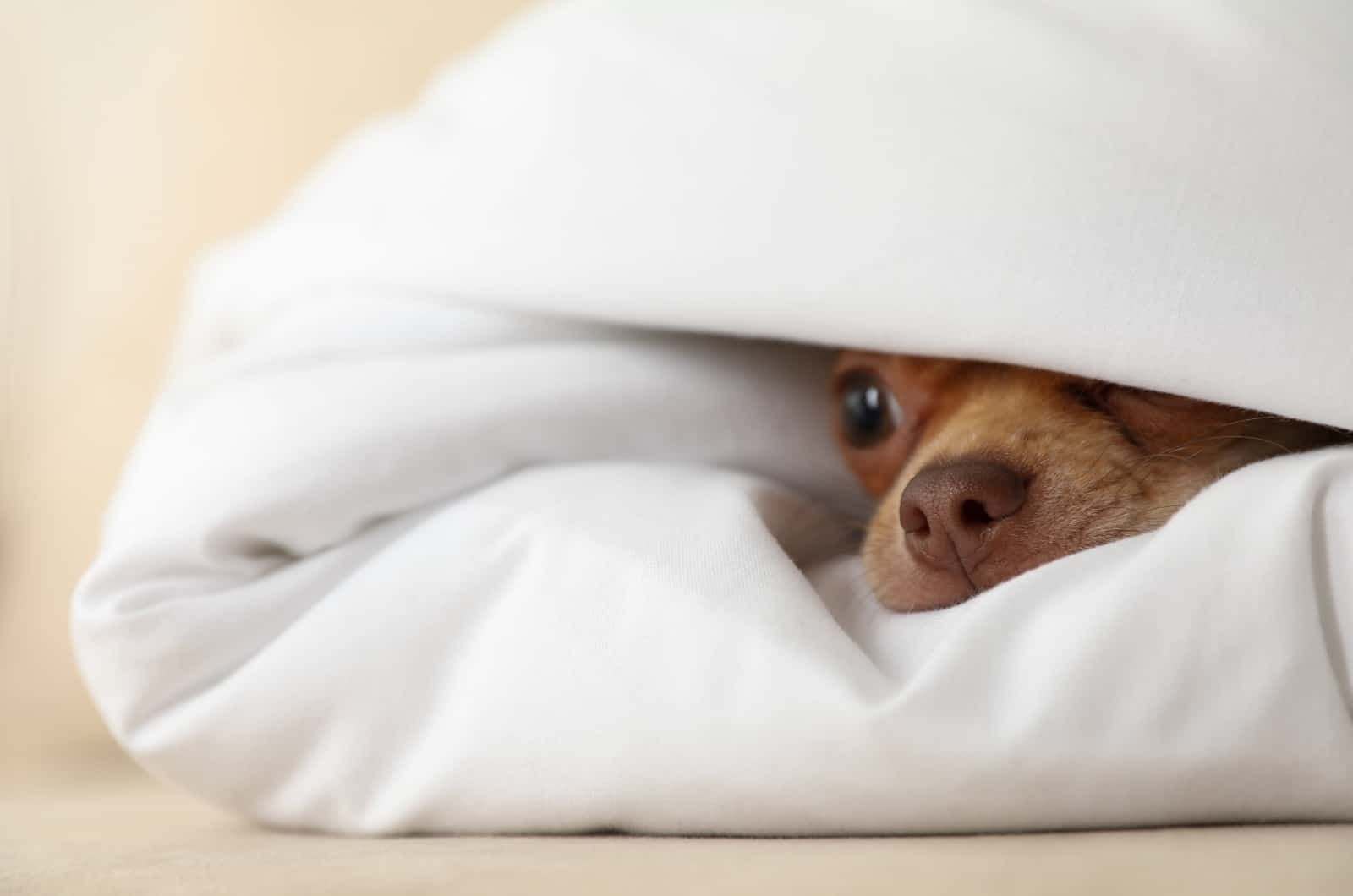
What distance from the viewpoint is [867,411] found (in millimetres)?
1510

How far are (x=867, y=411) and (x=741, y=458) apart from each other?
0.94ft

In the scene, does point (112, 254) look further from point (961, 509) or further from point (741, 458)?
point (961, 509)

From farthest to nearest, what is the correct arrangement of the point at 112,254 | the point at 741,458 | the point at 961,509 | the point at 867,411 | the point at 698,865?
1. the point at 112,254
2. the point at 867,411
3. the point at 741,458
4. the point at 961,509
5. the point at 698,865

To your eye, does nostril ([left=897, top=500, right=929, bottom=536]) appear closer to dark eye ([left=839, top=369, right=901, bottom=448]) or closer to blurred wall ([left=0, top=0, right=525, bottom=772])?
dark eye ([left=839, top=369, right=901, bottom=448])

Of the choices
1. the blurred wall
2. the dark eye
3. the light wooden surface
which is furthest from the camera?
the blurred wall

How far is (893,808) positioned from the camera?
81 cm

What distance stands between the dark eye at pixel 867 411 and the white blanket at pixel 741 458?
6.4 inches

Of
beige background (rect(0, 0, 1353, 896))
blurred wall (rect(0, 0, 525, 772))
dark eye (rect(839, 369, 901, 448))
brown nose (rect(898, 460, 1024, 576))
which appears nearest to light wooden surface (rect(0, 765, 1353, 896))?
beige background (rect(0, 0, 1353, 896))

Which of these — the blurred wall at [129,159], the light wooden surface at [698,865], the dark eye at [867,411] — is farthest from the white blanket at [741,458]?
the blurred wall at [129,159]

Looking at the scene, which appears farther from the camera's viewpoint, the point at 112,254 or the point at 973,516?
the point at 112,254

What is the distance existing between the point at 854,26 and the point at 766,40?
9cm

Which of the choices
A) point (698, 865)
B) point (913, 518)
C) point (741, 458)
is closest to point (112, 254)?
point (741, 458)

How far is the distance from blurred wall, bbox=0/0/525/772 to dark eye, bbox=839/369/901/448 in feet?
3.11

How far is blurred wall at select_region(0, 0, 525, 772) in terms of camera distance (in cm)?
180
